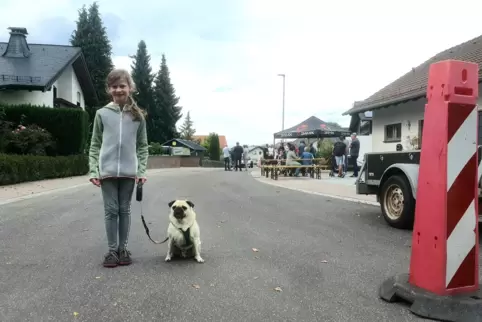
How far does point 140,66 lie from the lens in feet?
225

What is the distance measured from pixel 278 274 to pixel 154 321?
1487 millimetres

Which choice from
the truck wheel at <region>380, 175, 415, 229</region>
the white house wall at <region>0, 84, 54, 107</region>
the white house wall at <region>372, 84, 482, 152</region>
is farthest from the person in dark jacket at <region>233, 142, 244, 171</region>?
the truck wheel at <region>380, 175, 415, 229</region>

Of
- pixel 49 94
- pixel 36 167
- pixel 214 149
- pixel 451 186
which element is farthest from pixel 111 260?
pixel 214 149

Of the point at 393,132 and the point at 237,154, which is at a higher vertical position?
the point at 393,132

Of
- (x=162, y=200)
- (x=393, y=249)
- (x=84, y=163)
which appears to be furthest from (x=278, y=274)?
(x=84, y=163)

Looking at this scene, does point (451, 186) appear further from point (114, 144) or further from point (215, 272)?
point (114, 144)

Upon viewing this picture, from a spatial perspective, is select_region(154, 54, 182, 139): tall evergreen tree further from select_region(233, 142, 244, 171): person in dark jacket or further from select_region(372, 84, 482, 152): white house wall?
select_region(372, 84, 482, 152): white house wall

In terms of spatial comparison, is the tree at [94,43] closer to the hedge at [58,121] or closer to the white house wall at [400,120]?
the hedge at [58,121]

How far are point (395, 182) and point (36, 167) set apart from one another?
44.4 ft

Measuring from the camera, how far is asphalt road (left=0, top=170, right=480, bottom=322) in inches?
128

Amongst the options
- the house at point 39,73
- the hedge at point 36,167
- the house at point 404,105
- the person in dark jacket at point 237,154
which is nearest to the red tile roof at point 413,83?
the house at point 404,105

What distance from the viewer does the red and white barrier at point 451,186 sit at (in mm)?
3145

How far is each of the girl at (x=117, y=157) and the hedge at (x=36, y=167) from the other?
1108cm

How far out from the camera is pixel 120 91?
172 inches
